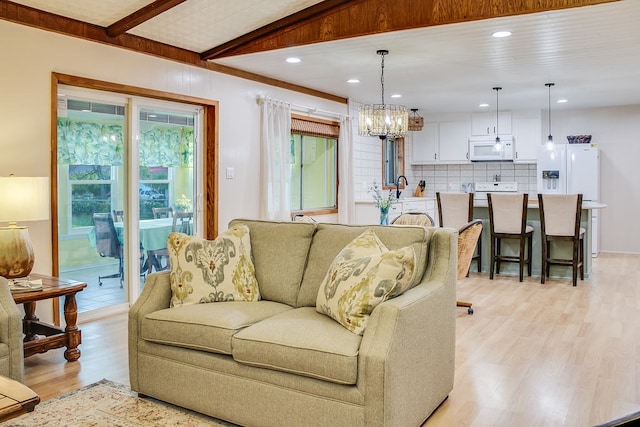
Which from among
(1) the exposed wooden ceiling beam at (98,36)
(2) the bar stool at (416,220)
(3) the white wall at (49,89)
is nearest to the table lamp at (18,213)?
(3) the white wall at (49,89)

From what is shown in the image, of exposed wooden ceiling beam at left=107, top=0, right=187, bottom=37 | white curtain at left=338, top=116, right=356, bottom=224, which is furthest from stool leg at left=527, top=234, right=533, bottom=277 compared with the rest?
exposed wooden ceiling beam at left=107, top=0, right=187, bottom=37

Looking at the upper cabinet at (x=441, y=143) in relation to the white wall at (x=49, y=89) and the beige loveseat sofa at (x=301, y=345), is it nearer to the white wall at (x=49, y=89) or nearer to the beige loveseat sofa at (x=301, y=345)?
the white wall at (x=49, y=89)

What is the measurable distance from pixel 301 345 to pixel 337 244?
850 mm

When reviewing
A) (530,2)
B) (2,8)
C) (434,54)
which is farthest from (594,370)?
(2,8)

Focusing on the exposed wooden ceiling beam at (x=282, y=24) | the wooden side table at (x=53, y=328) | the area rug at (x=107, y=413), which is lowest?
the area rug at (x=107, y=413)

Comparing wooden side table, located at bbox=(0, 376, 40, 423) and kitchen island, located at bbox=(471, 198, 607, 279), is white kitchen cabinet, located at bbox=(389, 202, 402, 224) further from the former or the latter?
wooden side table, located at bbox=(0, 376, 40, 423)

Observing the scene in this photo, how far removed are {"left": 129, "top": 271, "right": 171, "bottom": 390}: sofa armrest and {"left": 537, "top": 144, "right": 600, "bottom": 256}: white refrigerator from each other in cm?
696

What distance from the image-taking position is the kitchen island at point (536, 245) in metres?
6.44

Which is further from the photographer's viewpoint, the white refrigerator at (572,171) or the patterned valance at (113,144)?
the white refrigerator at (572,171)

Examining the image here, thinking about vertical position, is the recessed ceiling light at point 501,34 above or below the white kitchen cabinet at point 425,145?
above

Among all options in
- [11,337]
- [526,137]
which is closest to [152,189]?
[11,337]

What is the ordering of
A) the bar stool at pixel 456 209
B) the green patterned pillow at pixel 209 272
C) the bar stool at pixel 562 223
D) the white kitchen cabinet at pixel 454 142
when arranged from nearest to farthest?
the green patterned pillow at pixel 209 272, the bar stool at pixel 562 223, the bar stool at pixel 456 209, the white kitchen cabinet at pixel 454 142

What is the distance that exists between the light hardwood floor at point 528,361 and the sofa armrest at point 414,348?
25cm

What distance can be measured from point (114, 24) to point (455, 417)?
3787mm
